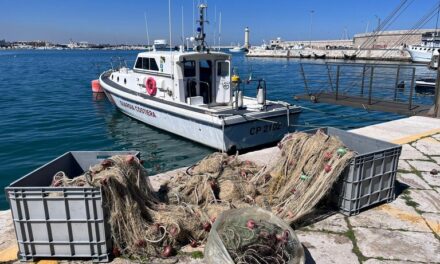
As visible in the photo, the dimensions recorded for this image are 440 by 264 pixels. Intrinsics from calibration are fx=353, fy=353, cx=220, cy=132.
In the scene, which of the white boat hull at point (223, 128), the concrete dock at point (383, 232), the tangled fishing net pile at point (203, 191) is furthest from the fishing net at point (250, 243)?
the white boat hull at point (223, 128)

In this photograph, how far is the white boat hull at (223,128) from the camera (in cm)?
920

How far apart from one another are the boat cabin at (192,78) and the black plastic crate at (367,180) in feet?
23.3

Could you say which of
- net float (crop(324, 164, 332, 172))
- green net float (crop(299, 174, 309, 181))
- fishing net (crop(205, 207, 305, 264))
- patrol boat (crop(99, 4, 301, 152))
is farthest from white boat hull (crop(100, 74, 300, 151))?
fishing net (crop(205, 207, 305, 264))

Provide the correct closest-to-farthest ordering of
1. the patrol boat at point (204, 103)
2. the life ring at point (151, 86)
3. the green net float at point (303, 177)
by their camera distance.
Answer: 1. the green net float at point (303, 177)
2. the patrol boat at point (204, 103)
3. the life ring at point (151, 86)

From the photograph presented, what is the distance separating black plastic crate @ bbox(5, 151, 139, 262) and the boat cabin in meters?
7.68

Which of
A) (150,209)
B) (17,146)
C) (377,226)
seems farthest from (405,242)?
(17,146)

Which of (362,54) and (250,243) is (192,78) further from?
(362,54)

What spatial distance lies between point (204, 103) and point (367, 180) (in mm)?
7739

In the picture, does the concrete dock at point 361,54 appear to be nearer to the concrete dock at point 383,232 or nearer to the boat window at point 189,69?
the boat window at point 189,69

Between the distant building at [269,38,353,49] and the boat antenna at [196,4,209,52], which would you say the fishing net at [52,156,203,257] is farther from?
the distant building at [269,38,353,49]

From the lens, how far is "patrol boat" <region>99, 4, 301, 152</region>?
9406 mm

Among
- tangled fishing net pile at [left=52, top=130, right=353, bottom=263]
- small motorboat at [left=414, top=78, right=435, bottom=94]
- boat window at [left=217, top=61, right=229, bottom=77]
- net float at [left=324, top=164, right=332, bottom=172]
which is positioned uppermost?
boat window at [left=217, top=61, right=229, bottom=77]

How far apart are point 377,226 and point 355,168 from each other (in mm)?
631

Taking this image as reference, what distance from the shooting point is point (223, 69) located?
11.0m
